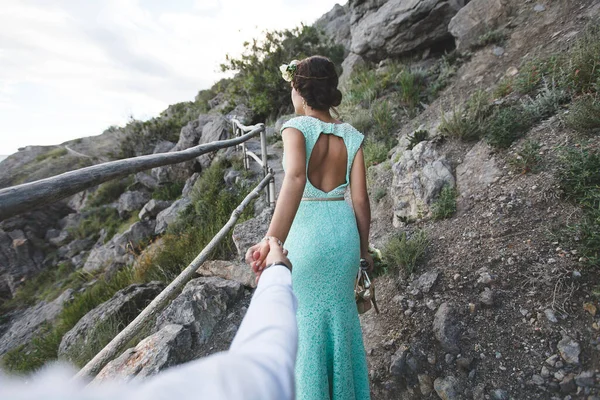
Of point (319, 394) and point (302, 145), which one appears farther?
point (302, 145)

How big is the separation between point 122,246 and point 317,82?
367 inches

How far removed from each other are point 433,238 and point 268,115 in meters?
10.0

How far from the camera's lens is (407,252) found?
9.86 feet

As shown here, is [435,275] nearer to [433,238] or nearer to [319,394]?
[433,238]

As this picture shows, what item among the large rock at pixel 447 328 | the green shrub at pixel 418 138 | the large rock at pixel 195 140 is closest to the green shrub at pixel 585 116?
the green shrub at pixel 418 138

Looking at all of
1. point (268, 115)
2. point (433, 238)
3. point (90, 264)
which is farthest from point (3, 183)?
point (433, 238)

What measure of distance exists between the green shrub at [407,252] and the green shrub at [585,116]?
1.88 meters

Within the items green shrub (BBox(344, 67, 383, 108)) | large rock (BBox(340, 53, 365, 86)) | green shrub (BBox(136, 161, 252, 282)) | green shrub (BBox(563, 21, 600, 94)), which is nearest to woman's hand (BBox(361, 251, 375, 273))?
green shrub (BBox(136, 161, 252, 282))

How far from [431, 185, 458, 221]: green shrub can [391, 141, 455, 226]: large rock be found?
0.35 feet

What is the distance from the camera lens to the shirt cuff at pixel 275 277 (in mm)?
752

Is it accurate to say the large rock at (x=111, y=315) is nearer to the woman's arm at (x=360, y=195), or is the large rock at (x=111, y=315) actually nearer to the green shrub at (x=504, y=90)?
the woman's arm at (x=360, y=195)

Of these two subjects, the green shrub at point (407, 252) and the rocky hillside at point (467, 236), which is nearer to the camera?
the rocky hillside at point (467, 236)

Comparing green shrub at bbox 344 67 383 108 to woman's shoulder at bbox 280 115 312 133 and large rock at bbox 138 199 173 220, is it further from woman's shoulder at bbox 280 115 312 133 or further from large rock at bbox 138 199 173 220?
large rock at bbox 138 199 173 220

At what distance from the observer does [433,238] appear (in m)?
3.22
